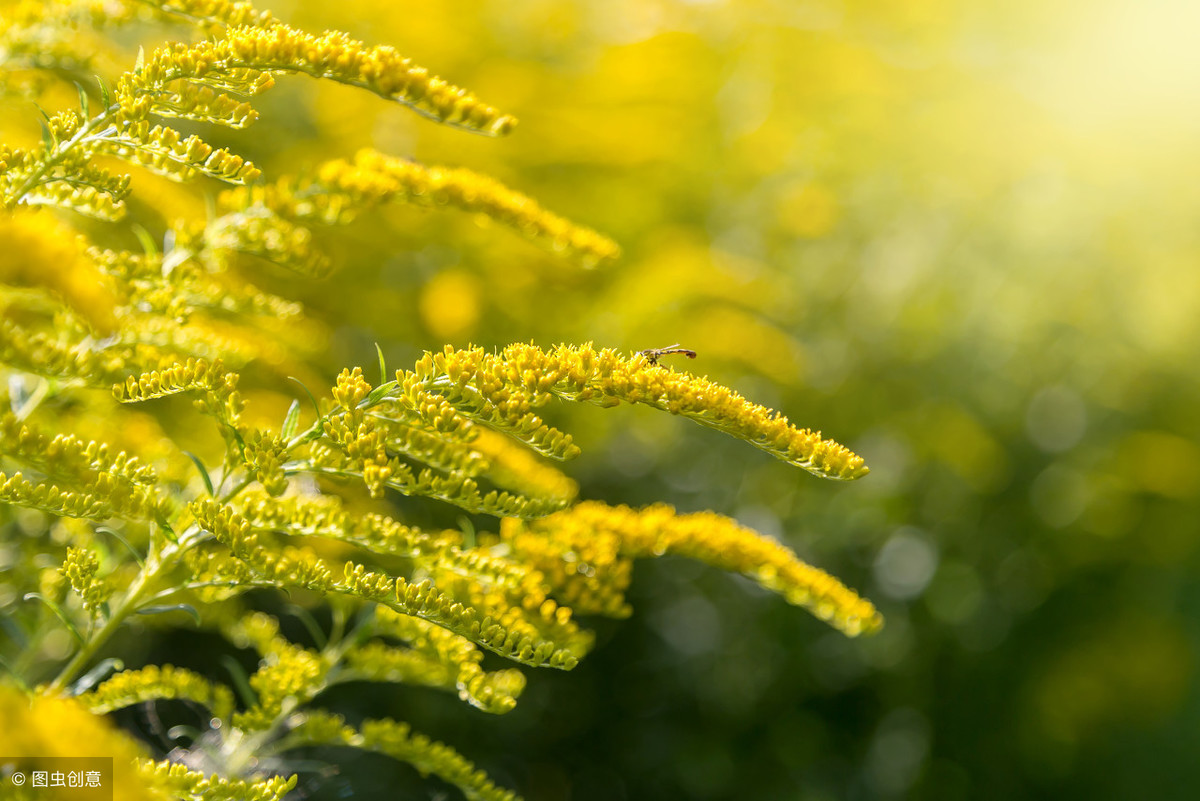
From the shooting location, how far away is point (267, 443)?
3.37ft

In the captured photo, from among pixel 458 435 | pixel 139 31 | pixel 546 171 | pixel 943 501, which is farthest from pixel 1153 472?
pixel 139 31

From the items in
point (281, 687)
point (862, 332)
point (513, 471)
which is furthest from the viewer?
point (862, 332)

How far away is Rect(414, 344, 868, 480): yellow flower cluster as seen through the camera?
1015mm

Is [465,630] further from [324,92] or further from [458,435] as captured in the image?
[324,92]

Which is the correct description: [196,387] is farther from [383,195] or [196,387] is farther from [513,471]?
[513,471]

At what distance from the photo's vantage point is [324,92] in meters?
2.80

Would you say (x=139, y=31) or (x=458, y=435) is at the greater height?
(x=139, y=31)

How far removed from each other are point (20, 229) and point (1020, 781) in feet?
11.6

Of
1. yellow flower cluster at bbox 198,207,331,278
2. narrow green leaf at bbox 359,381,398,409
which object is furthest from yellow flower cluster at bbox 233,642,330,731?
yellow flower cluster at bbox 198,207,331,278

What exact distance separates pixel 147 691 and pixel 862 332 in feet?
9.48

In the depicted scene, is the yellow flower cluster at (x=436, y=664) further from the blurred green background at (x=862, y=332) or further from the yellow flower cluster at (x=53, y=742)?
the blurred green background at (x=862, y=332)

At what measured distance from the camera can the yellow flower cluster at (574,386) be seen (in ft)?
3.33

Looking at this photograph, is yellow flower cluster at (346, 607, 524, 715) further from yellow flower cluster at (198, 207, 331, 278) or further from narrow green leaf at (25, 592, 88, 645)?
yellow flower cluster at (198, 207, 331, 278)

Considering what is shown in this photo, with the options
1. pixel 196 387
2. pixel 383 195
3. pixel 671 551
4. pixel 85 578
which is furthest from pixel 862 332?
pixel 85 578
